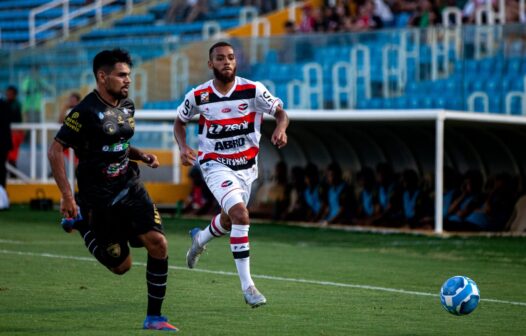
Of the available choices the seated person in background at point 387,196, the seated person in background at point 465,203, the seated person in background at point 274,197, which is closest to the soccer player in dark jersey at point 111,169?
the seated person in background at point 465,203

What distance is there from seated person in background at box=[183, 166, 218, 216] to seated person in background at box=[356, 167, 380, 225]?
302 cm

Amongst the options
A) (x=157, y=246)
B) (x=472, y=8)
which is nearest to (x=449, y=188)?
(x=472, y=8)

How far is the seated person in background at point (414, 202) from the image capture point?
19609 millimetres

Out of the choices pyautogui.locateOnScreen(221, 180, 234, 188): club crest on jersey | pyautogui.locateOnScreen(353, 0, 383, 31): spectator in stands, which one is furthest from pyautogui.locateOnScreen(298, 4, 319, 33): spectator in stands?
pyautogui.locateOnScreen(221, 180, 234, 188): club crest on jersey

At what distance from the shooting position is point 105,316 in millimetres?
9586

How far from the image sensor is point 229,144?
11.2 metres

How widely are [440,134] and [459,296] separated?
8486mm

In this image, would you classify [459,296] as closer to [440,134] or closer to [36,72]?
[440,134]

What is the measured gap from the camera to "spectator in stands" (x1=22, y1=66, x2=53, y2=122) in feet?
86.8

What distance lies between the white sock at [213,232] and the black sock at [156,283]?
255 cm

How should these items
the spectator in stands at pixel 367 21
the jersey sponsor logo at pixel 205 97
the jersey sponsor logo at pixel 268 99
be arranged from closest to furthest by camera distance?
1. the jersey sponsor logo at pixel 268 99
2. the jersey sponsor logo at pixel 205 97
3. the spectator in stands at pixel 367 21

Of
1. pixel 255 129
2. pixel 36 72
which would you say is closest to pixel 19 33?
pixel 36 72

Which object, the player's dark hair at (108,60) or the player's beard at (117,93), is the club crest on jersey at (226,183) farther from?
the player's dark hair at (108,60)

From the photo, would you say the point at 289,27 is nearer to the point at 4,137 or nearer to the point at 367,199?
the point at 4,137
